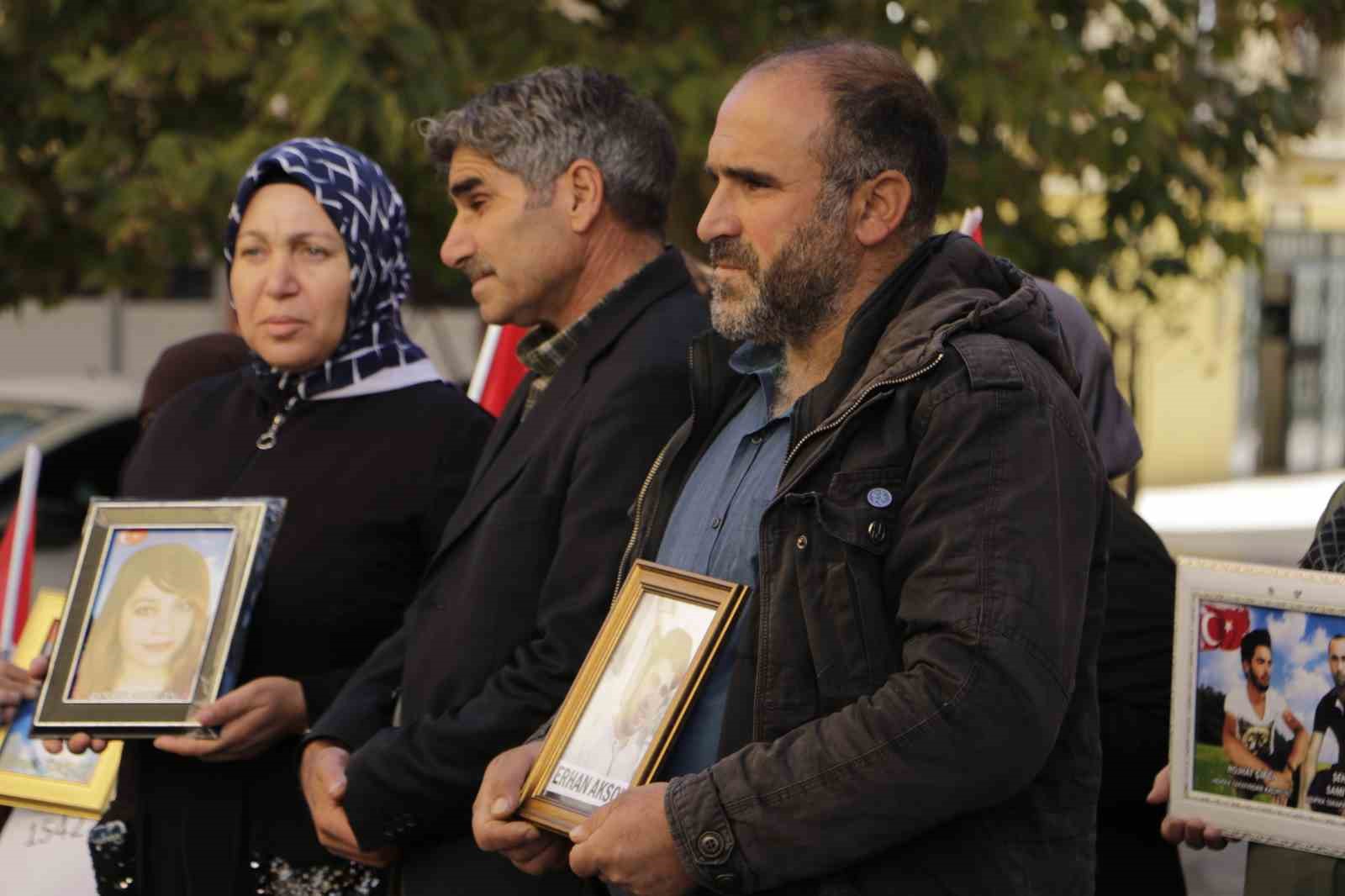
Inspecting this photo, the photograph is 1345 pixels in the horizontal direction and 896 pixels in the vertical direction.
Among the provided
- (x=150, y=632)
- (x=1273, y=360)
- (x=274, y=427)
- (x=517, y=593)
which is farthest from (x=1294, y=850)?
(x=1273, y=360)

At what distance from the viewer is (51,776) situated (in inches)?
137

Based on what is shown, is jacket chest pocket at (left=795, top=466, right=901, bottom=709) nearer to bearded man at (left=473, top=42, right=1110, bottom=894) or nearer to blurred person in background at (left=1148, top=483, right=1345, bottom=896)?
bearded man at (left=473, top=42, right=1110, bottom=894)

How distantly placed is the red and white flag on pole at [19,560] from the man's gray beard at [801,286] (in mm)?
1970

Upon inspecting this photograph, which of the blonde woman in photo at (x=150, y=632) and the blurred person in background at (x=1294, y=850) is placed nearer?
the blurred person in background at (x=1294, y=850)

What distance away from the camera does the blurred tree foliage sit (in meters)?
6.95

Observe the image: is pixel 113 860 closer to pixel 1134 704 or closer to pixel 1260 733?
pixel 1134 704

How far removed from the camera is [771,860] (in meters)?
2.16

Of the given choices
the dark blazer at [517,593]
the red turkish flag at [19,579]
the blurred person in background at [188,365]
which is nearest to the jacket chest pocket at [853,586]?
the dark blazer at [517,593]

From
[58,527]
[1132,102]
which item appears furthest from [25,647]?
[1132,102]

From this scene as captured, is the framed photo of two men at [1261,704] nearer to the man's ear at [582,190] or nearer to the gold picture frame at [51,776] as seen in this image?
the man's ear at [582,190]

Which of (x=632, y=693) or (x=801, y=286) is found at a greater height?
(x=801, y=286)

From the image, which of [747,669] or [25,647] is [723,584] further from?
[25,647]

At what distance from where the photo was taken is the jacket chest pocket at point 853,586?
7.18 feet

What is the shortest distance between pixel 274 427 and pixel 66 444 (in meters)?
4.01
